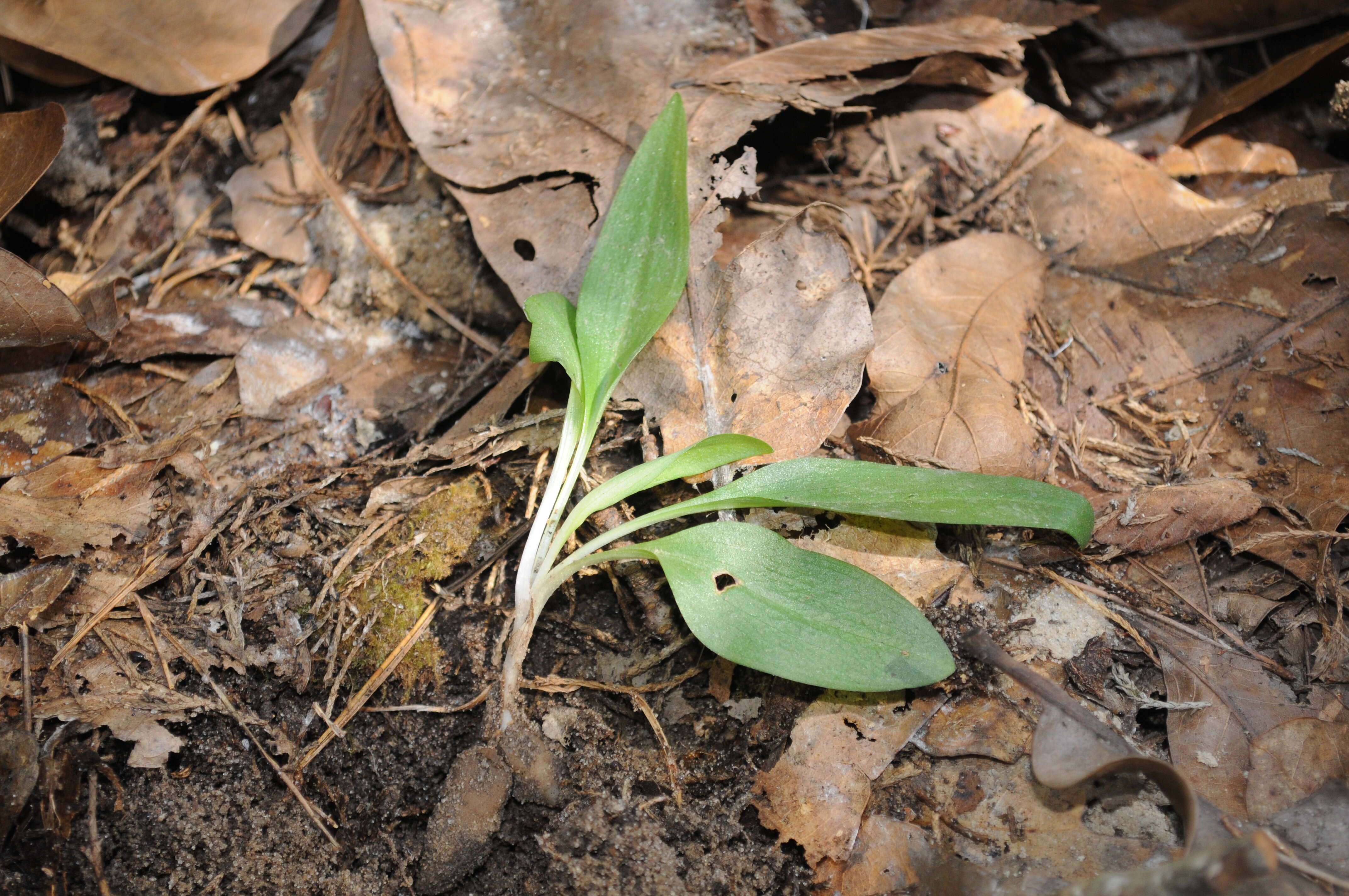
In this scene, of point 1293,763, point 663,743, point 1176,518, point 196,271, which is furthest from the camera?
point 196,271

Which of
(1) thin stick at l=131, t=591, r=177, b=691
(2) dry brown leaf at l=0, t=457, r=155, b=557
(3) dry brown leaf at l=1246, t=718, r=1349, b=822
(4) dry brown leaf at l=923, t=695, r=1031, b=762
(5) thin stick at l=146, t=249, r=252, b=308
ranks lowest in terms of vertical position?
(3) dry brown leaf at l=1246, t=718, r=1349, b=822

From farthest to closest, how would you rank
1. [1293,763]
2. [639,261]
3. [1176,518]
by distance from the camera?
[639,261] < [1176,518] < [1293,763]

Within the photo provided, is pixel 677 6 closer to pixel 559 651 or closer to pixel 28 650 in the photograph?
pixel 559 651

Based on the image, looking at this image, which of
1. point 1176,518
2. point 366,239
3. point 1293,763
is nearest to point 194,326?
point 366,239

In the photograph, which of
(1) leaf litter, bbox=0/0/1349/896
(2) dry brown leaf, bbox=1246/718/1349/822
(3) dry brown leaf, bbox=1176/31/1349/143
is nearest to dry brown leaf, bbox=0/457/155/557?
(1) leaf litter, bbox=0/0/1349/896

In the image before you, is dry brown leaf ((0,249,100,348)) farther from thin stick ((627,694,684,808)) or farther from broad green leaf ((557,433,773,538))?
thin stick ((627,694,684,808))

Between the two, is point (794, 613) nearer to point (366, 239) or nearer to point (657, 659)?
point (657, 659)

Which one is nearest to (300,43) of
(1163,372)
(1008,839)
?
(1163,372)

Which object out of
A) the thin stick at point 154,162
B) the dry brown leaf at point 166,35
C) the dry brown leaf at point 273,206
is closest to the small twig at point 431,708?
the dry brown leaf at point 273,206
